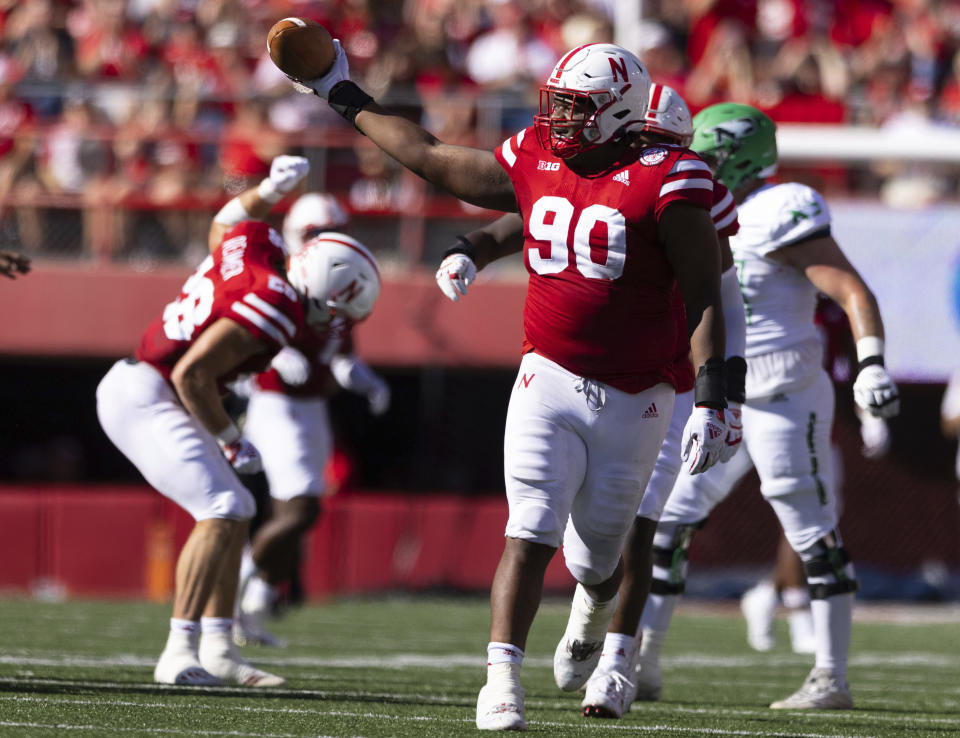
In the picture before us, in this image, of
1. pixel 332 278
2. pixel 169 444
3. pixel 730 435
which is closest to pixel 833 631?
pixel 730 435

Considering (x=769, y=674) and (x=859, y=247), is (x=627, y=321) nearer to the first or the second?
(x=769, y=674)

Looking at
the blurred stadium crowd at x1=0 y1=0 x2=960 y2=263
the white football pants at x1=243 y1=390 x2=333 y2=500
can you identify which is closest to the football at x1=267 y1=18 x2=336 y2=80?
the white football pants at x1=243 y1=390 x2=333 y2=500

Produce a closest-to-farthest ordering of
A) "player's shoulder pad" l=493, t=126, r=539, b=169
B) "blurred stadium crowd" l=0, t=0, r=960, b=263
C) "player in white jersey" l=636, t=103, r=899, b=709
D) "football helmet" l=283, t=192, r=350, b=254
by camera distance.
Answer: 1. "player's shoulder pad" l=493, t=126, r=539, b=169
2. "player in white jersey" l=636, t=103, r=899, b=709
3. "football helmet" l=283, t=192, r=350, b=254
4. "blurred stadium crowd" l=0, t=0, r=960, b=263

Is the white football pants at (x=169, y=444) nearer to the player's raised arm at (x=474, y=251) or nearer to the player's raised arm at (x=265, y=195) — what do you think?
the player's raised arm at (x=265, y=195)

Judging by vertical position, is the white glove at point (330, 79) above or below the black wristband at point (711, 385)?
above

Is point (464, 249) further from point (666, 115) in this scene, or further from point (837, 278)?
point (837, 278)

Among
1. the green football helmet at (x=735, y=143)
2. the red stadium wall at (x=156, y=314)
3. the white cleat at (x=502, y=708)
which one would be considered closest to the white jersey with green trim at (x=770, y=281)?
the green football helmet at (x=735, y=143)

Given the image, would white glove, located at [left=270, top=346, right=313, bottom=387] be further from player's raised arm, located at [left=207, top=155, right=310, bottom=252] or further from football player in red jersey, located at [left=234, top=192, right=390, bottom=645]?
player's raised arm, located at [left=207, top=155, right=310, bottom=252]

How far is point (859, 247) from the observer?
11516 mm

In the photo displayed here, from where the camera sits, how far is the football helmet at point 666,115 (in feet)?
17.5

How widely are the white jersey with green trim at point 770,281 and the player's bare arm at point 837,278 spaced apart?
66mm

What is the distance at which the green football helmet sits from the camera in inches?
231

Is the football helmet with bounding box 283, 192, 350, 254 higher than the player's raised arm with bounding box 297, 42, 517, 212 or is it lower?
higher

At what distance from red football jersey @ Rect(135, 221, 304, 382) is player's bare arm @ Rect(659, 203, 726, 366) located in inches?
62.8
